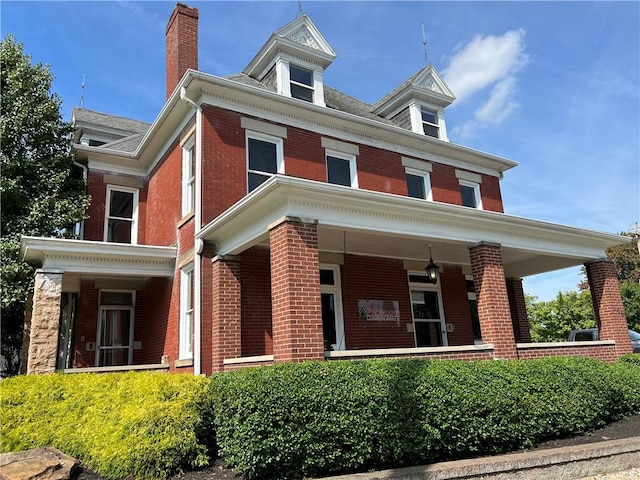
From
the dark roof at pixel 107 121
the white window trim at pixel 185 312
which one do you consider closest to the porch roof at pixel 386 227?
Answer: the white window trim at pixel 185 312

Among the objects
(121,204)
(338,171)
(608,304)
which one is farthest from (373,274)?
(121,204)

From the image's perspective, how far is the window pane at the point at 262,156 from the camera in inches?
448

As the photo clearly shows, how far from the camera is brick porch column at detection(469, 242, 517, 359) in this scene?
9633mm

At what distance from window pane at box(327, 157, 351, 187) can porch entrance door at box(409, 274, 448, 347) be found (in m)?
3.17

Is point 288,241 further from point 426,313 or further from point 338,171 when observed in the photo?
point 426,313

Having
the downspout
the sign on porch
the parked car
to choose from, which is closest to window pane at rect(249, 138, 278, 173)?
the downspout

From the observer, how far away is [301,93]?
13242 mm

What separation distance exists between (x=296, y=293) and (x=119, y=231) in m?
8.98

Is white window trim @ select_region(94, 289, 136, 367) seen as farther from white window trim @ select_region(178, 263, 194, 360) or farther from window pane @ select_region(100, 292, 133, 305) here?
white window trim @ select_region(178, 263, 194, 360)

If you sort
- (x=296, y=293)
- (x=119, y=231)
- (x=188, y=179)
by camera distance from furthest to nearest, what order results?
(x=119, y=231) → (x=188, y=179) → (x=296, y=293)

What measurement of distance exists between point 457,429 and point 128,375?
5.61 m

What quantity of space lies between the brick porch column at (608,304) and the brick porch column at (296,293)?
8153 millimetres

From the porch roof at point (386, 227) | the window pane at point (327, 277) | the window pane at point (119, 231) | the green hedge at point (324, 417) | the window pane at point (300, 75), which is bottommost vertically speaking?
the green hedge at point (324, 417)

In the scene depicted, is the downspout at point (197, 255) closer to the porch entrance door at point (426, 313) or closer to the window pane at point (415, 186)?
the porch entrance door at point (426, 313)
